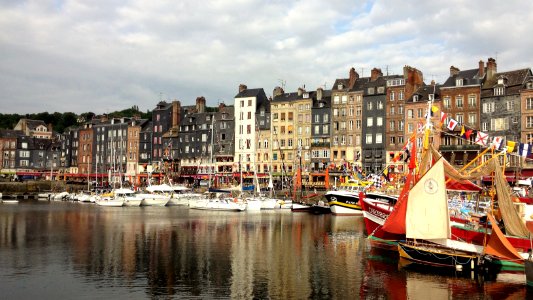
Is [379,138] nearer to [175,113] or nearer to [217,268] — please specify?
[175,113]

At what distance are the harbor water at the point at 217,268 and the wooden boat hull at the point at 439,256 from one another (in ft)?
1.88

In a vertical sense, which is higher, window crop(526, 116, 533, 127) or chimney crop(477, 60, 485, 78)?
chimney crop(477, 60, 485, 78)

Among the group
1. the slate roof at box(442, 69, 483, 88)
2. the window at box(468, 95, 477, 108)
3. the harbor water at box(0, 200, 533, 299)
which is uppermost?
the slate roof at box(442, 69, 483, 88)

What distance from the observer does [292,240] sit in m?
46.1

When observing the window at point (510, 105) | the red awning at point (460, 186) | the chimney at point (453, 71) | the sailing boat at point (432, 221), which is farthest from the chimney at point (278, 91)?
the sailing boat at point (432, 221)

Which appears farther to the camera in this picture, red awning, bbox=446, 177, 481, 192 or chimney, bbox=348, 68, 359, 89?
chimney, bbox=348, 68, 359, 89

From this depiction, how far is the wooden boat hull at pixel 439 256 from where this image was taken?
32.1 m

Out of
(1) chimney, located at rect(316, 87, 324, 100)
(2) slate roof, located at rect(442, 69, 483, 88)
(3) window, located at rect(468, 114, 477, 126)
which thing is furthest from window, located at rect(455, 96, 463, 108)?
(1) chimney, located at rect(316, 87, 324, 100)

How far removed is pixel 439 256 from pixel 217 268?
13353 millimetres

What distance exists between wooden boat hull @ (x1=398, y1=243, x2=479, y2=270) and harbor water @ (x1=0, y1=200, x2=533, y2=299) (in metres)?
0.57

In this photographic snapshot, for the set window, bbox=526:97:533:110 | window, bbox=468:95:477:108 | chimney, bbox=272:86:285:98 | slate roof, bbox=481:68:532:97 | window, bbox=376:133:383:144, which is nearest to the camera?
window, bbox=526:97:533:110

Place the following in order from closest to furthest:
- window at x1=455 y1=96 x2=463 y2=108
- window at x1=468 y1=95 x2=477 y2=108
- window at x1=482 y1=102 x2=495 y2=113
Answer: window at x1=482 y1=102 x2=495 y2=113 < window at x1=468 y1=95 x2=477 y2=108 < window at x1=455 y1=96 x2=463 y2=108

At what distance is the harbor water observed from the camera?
27375 millimetres

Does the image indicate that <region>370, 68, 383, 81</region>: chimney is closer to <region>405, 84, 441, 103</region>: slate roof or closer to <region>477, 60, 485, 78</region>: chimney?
<region>405, 84, 441, 103</region>: slate roof
